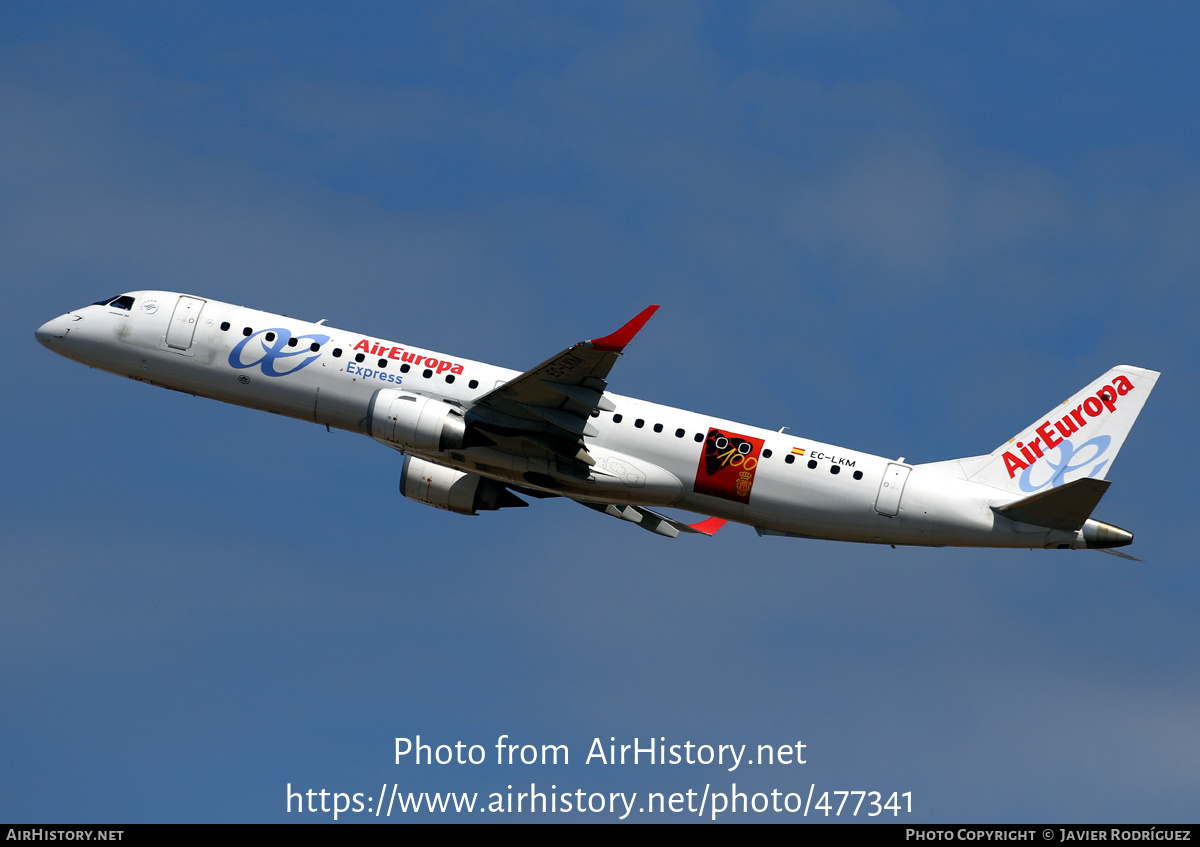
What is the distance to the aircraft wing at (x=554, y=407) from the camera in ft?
143

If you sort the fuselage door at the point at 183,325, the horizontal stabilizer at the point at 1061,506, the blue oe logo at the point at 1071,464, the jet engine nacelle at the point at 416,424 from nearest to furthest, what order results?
the horizontal stabilizer at the point at 1061,506, the jet engine nacelle at the point at 416,424, the blue oe logo at the point at 1071,464, the fuselage door at the point at 183,325

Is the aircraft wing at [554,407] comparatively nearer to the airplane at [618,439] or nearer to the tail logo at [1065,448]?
the airplane at [618,439]

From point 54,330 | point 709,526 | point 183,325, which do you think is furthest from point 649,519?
point 54,330

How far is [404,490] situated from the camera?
170 ft

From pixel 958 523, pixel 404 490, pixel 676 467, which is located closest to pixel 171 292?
pixel 404 490

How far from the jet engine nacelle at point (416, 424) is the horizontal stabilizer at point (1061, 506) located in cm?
1853

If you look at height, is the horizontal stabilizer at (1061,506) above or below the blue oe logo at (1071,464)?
below

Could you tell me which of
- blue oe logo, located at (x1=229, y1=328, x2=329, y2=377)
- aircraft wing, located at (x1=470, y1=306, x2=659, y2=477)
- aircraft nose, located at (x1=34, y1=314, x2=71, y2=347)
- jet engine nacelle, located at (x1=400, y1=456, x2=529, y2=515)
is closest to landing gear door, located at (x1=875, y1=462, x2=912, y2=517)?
aircraft wing, located at (x1=470, y1=306, x2=659, y2=477)

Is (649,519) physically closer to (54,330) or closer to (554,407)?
(554,407)

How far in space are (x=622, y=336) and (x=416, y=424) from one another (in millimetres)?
8105

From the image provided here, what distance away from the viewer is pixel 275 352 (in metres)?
48.6

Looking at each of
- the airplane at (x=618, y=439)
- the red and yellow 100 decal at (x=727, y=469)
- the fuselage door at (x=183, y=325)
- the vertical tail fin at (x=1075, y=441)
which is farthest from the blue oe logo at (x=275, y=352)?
the vertical tail fin at (x=1075, y=441)

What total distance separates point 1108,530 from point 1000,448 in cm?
509

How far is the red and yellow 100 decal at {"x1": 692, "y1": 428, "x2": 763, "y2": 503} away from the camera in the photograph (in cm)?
4678
